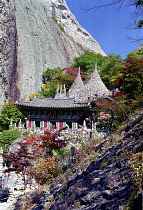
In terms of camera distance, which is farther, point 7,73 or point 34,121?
point 7,73

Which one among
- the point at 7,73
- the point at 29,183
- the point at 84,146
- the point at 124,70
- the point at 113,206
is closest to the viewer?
the point at 113,206

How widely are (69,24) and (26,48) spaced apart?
37930 mm

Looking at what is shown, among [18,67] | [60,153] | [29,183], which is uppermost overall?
[18,67]

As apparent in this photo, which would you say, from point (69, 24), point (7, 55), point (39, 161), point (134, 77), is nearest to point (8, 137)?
point (39, 161)

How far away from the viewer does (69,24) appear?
217 ft

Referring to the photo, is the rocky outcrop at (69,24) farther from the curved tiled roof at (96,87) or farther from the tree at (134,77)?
the tree at (134,77)

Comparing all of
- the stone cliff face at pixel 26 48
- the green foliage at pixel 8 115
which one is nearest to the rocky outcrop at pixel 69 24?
the stone cliff face at pixel 26 48

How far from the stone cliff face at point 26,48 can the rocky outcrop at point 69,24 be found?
616 inches

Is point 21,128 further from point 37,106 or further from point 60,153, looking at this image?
point 60,153

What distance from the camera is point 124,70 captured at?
15.0m

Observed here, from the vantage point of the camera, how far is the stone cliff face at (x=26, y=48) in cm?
2714

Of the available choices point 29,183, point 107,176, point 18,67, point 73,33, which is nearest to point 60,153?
point 29,183

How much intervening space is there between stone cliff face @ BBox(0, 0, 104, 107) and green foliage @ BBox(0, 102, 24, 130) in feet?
6.03

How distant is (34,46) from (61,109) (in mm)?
21809
